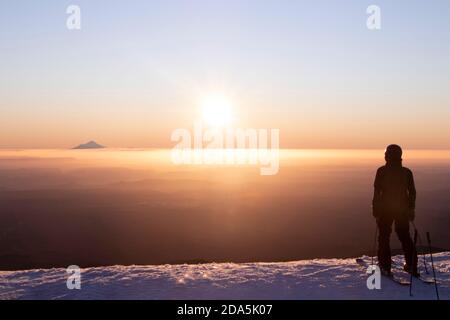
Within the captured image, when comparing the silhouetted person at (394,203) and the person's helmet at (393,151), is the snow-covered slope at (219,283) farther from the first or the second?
the person's helmet at (393,151)

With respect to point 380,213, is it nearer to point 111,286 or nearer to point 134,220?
point 111,286

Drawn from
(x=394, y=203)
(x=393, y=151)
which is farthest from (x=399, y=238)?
(x=393, y=151)

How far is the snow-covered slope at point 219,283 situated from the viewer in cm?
760

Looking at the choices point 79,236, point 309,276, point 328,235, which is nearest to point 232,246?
point 328,235

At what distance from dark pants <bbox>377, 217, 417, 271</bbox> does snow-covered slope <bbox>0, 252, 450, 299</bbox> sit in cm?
58

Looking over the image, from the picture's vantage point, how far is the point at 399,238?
860 cm

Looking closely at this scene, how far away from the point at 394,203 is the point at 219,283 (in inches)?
163

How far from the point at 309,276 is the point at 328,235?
528 feet

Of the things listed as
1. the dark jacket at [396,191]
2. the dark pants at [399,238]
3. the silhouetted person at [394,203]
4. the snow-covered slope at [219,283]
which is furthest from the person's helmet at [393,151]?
the snow-covered slope at [219,283]

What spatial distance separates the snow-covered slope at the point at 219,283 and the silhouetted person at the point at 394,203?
71 cm

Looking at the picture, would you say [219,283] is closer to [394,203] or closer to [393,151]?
[394,203]

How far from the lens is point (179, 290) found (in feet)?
25.8

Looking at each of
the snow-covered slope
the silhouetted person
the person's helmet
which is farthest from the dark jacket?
the snow-covered slope

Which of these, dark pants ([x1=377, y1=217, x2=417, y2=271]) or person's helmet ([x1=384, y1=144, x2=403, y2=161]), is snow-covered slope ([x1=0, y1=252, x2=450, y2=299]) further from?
person's helmet ([x1=384, y1=144, x2=403, y2=161])
